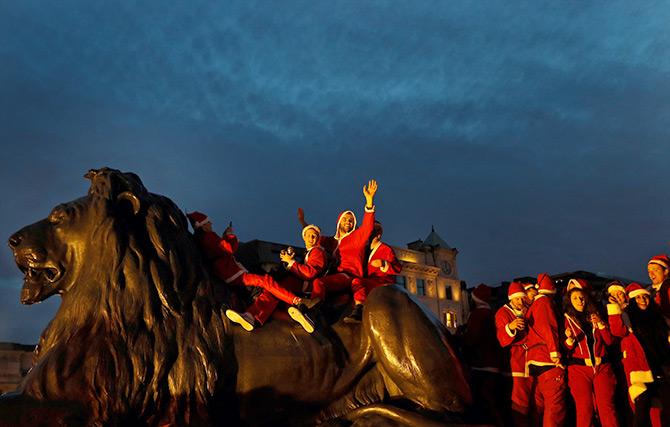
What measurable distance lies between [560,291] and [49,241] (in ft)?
16.4

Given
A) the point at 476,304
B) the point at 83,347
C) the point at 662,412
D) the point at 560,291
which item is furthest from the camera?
the point at 560,291

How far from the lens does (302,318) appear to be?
13.3ft

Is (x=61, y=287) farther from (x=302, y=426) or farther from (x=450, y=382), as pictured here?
(x=450, y=382)

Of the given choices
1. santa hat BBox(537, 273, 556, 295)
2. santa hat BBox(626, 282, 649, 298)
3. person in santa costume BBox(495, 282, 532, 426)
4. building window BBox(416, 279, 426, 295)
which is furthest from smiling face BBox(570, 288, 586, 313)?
building window BBox(416, 279, 426, 295)

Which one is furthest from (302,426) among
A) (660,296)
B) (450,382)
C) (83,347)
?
(660,296)

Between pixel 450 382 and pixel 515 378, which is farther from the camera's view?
pixel 515 378

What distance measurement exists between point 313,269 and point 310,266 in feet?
0.11

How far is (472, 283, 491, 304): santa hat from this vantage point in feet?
18.9

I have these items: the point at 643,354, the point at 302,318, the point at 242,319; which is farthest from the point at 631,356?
the point at 242,319

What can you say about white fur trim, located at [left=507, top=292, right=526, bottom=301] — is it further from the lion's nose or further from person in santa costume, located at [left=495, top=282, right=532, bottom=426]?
the lion's nose

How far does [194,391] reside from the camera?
12.3 feet

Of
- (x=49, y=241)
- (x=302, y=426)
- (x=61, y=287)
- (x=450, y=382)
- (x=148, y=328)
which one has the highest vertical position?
(x=49, y=241)

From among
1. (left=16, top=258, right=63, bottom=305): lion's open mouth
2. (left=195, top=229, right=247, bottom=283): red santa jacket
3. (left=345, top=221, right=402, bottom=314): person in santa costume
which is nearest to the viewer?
(left=16, top=258, right=63, bottom=305): lion's open mouth

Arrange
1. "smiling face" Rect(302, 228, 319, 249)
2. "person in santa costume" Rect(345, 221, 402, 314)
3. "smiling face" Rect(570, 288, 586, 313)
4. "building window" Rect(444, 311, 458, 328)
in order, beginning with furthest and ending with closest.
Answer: "building window" Rect(444, 311, 458, 328)
"smiling face" Rect(570, 288, 586, 313)
"smiling face" Rect(302, 228, 319, 249)
"person in santa costume" Rect(345, 221, 402, 314)
